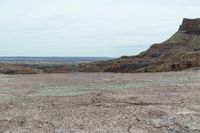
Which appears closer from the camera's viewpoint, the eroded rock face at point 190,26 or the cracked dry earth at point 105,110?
the cracked dry earth at point 105,110

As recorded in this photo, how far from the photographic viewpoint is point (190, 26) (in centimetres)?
9044

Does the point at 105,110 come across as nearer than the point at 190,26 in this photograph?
Yes

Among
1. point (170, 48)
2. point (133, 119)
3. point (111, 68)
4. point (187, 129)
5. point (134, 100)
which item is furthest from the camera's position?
point (170, 48)

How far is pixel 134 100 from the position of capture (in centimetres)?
1035

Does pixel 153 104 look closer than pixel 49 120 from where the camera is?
No

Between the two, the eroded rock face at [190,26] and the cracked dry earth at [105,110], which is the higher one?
the eroded rock face at [190,26]

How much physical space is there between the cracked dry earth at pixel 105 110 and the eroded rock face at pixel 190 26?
252 feet

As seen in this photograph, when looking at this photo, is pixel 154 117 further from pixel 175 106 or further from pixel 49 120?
pixel 49 120

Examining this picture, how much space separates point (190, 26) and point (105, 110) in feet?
275

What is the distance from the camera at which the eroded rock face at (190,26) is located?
8762 centimetres

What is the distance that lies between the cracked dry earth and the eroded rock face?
76949 millimetres

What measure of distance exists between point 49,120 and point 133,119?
168 centimetres

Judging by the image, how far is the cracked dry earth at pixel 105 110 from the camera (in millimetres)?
7801

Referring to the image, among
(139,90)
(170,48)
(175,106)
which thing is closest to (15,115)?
(175,106)
